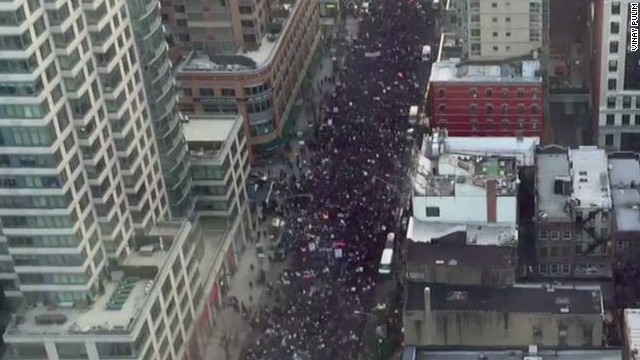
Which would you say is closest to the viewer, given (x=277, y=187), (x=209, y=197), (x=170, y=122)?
(x=170, y=122)

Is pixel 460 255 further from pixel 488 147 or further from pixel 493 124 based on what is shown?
pixel 493 124

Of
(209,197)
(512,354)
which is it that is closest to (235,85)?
(209,197)

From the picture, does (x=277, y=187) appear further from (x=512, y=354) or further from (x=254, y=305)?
(x=512, y=354)

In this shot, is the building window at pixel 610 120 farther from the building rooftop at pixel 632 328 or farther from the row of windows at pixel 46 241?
the row of windows at pixel 46 241

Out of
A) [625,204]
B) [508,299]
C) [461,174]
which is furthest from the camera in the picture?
[461,174]

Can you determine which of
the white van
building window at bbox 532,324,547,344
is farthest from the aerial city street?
the white van

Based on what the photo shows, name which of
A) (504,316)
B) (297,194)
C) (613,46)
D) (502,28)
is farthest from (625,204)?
(297,194)
